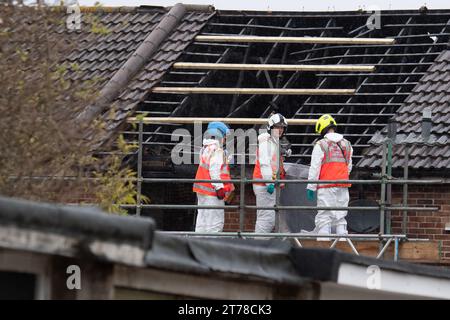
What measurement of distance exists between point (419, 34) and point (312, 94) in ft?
6.26

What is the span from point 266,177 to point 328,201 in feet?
2.50

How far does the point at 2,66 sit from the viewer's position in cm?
1035

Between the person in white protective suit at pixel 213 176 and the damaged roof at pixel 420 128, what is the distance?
102 inches

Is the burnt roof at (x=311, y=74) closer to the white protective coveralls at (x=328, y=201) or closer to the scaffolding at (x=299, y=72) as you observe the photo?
the scaffolding at (x=299, y=72)

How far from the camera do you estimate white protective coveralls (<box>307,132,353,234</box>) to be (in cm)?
1708

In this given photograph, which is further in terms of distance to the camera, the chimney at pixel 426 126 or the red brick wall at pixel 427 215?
the chimney at pixel 426 126

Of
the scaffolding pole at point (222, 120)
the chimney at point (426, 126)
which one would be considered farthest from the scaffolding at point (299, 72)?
the chimney at point (426, 126)

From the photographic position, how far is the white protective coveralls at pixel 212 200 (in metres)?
17.4

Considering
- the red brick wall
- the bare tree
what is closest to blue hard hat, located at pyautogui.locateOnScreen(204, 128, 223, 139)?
the red brick wall

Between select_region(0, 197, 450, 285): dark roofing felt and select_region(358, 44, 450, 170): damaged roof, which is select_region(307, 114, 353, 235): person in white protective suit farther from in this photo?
select_region(0, 197, 450, 285): dark roofing felt

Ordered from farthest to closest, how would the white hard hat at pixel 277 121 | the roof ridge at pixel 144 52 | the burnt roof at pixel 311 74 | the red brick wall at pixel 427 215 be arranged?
1. the roof ridge at pixel 144 52
2. the burnt roof at pixel 311 74
3. the red brick wall at pixel 427 215
4. the white hard hat at pixel 277 121

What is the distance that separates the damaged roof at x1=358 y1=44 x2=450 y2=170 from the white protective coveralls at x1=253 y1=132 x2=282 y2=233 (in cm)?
215
